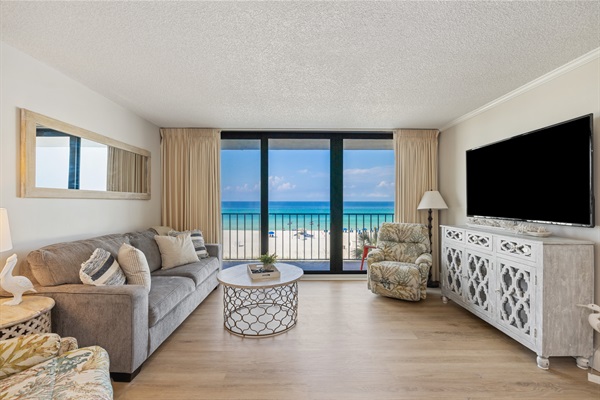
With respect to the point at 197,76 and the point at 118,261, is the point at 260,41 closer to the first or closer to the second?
the point at 197,76

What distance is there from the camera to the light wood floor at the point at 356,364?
1.89 metres

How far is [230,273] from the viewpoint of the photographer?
295cm

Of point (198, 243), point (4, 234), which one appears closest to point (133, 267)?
point (4, 234)

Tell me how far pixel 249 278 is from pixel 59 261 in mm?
1555

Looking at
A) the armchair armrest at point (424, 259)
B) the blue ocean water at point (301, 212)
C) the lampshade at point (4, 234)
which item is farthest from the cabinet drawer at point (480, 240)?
the lampshade at point (4, 234)

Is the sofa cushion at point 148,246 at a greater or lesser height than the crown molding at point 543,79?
lesser

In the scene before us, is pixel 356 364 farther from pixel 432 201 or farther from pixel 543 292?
pixel 432 201

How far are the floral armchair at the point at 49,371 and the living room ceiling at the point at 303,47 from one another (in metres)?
1.90

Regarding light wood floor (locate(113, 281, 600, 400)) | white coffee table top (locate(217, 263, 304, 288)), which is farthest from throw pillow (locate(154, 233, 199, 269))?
white coffee table top (locate(217, 263, 304, 288))

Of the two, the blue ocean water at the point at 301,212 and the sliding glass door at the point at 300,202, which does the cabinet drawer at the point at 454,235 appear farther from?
the blue ocean water at the point at 301,212

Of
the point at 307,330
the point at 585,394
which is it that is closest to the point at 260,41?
the point at 307,330

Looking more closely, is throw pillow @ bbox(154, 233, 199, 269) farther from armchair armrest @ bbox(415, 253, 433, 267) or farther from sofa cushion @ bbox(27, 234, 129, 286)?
armchair armrest @ bbox(415, 253, 433, 267)

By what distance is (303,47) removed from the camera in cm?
204

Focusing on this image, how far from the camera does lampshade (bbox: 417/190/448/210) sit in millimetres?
3992
